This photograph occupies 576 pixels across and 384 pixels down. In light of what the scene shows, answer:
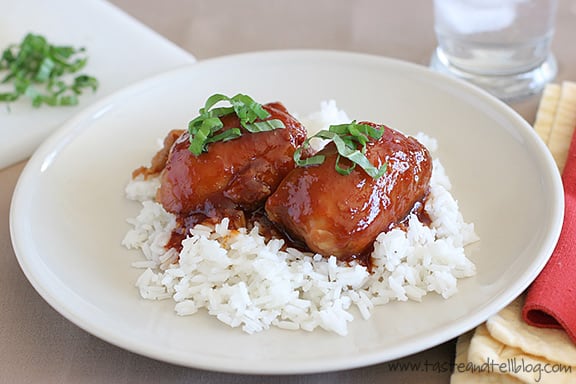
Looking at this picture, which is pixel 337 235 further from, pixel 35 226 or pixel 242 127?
pixel 35 226

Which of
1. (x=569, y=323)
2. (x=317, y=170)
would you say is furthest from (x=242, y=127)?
(x=569, y=323)

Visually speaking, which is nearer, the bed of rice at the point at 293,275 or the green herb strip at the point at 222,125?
the bed of rice at the point at 293,275

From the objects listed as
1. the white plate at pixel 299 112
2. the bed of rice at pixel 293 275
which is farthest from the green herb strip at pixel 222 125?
the white plate at pixel 299 112

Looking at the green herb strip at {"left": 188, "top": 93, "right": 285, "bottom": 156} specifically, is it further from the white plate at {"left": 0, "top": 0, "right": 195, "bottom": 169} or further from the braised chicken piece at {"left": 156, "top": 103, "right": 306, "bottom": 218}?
the white plate at {"left": 0, "top": 0, "right": 195, "bottom": 169}

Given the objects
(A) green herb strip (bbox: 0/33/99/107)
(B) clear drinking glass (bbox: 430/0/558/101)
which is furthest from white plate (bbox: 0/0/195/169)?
(B) clear drinking glass (bbox: 430/0/558/101)

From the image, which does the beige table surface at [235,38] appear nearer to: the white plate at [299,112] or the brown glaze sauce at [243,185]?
the white plate at [299,112]

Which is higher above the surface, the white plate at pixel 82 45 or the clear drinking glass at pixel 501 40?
the clear drinking glass at pixel 501 40

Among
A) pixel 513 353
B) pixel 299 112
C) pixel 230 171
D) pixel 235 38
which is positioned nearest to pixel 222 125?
pixel 230 171
